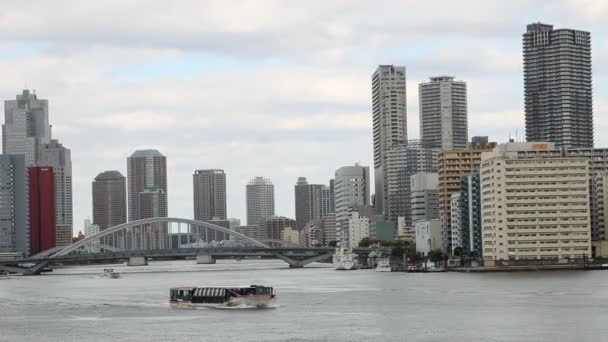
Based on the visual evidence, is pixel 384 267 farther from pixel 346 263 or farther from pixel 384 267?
pixel 346 263

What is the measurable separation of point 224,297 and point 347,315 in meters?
13.9

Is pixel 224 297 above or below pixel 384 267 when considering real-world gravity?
above

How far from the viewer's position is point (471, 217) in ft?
577

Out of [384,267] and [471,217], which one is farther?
[384,267]

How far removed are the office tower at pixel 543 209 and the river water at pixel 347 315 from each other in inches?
1376

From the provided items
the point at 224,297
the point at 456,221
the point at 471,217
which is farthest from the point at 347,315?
the point at 456,221

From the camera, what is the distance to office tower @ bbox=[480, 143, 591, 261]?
158 m

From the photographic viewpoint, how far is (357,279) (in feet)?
473

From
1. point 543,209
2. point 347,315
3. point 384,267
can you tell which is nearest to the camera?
point 347,315

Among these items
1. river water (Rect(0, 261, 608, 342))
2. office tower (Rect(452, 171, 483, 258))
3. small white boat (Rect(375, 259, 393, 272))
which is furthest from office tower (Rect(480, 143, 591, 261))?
river water (Rect(0, 261, 608, 342))

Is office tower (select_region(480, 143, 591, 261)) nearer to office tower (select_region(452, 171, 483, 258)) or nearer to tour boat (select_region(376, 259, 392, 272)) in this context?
office tower (select_region(452, 171, 483, 258))

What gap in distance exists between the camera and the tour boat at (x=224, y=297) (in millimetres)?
92125

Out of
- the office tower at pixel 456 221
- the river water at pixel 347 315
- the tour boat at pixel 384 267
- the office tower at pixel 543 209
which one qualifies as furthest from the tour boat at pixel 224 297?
the office tower at pixel 456 221

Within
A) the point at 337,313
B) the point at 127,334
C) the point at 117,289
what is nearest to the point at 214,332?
the point at 127,334
